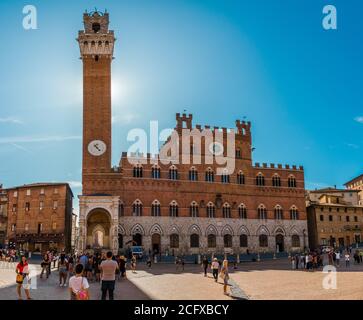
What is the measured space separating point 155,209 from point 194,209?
4.98m

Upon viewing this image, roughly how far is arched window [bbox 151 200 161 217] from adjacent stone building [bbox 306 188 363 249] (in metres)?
23.2

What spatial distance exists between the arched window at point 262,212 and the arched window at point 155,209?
13674 millimetres

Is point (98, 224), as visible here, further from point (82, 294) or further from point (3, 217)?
point (82, 294)

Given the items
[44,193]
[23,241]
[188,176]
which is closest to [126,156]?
[188,176]

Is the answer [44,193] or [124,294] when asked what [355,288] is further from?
[44,193]

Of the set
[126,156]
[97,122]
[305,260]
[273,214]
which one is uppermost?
[97,122]

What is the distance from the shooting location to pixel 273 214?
5262 centimetres

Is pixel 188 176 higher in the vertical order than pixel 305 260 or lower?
higher

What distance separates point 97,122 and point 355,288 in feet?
120

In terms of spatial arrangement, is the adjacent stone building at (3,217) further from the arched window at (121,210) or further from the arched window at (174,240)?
the arched window at (174,240)

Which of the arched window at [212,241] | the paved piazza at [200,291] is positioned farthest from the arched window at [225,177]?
the paved piazza at [200,291]

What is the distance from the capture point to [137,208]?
4597 cm

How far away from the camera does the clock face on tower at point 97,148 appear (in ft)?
153

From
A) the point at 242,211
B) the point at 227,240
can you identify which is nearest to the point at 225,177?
the point at 242,211
